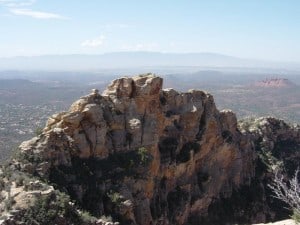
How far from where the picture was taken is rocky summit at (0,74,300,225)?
117ft

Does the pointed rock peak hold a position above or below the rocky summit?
above

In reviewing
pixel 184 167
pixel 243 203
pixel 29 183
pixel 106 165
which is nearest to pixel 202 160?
pixel 184 167

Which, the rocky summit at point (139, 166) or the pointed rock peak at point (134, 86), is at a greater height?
the pointed rock peak at point (134, 86)

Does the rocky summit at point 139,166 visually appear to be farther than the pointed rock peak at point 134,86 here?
No

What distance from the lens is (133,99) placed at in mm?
49938

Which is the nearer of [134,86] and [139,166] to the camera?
[139,166]

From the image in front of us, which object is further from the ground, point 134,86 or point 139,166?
point 134,86

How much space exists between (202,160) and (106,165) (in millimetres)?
14379

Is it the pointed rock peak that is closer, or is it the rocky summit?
the rocky summit

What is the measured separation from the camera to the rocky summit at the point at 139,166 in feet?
117

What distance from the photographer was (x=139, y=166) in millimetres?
46562

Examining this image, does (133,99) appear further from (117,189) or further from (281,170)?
(281,170)

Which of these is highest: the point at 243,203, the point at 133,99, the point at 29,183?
the point at 133,99

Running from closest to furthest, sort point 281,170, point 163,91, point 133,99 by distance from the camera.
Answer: point 133,99, point 163,91, point 281,170
